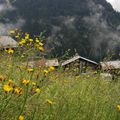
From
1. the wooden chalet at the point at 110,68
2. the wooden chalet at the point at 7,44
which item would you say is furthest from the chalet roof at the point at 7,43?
the wooden chalet at the point at 110,68

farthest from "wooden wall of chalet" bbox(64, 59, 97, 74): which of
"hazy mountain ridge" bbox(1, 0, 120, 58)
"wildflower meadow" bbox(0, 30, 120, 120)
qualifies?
"hazy mountain ridge" bbox(1, 0, 120, 58)

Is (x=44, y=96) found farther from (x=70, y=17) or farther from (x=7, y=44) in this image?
(x=70, y=17)

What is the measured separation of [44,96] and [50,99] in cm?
19

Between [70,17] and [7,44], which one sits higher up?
[70,17]

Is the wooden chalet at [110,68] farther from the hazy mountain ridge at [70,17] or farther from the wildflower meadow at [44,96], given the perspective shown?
the hazy mountain ridge at [70,17]

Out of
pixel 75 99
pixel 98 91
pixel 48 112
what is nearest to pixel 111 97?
pixel 98 91

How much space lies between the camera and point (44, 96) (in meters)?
3.75

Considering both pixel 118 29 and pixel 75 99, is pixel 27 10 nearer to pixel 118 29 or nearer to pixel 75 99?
pixel 118 29

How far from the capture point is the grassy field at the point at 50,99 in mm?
2832

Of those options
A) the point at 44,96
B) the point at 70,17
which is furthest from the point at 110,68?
the point at 70,17

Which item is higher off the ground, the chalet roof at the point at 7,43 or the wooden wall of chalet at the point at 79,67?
the chalet roof at the point at 7,43

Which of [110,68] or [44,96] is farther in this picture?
[110,68]

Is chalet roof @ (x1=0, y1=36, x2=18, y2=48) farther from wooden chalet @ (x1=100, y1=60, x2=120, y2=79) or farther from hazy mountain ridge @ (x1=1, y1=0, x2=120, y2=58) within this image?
hazy mountain ridge @ (x1=1, y1=0, x2=120, y2=58)

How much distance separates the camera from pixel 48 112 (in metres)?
3.22
